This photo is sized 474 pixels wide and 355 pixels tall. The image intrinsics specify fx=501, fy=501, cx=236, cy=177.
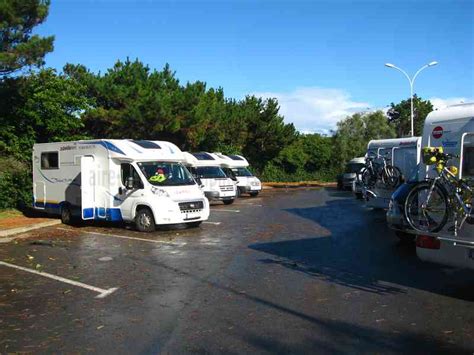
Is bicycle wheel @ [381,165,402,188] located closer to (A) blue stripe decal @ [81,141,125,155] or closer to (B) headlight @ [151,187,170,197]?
(B) headlight @ [151,187,170,197]

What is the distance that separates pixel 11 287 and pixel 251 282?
12.6ft

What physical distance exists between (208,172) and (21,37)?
9.89 m

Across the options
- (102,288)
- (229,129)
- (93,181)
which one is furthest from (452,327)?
(229,129)

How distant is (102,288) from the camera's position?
7.86 meters

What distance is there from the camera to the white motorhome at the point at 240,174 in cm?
2731

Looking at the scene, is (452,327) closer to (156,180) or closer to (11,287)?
(11,287)

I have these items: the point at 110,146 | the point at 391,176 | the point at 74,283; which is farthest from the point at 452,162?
the point at 110,146

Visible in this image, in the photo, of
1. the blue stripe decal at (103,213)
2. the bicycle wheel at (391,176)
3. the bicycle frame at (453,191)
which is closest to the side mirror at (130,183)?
the blue stripe decal at (103,213)

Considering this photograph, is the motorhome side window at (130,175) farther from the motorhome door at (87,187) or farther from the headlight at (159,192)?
the motorhome door at (87,187)

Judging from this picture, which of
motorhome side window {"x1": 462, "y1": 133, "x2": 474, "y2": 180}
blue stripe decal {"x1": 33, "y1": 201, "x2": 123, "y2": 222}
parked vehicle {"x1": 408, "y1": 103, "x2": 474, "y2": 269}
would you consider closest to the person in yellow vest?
blue stripe decal {"x1": 33, "y1": 201, "x2": 123, "y2": 222}

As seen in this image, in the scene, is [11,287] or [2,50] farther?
[2,50]

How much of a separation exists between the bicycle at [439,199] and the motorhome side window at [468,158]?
18cm

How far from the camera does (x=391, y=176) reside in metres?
14.6

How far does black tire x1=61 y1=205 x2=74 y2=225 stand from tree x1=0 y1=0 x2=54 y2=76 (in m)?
5.37
